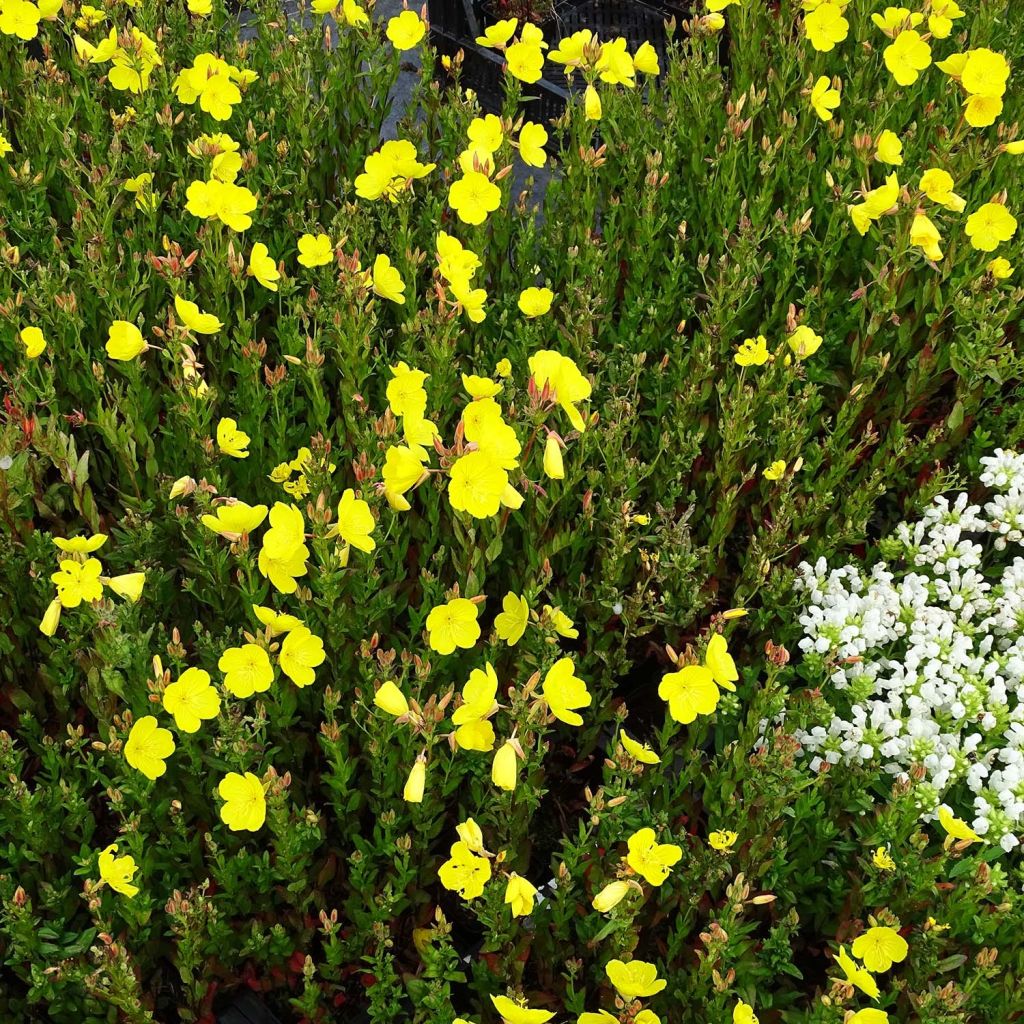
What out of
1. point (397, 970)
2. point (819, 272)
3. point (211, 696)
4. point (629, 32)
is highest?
point (629, 32)

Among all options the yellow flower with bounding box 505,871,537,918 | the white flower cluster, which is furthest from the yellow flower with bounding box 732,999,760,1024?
the white flower cluster

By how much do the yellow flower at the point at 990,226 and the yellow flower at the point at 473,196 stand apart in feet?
4.16

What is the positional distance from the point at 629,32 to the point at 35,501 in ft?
14.9

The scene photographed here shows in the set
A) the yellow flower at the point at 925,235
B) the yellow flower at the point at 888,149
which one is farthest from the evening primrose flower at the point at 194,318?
the yellow flower at the point at 888,149

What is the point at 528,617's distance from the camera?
2018 mm

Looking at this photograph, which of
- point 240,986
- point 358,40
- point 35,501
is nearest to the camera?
point 240,986

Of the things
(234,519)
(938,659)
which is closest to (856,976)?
(938,659)

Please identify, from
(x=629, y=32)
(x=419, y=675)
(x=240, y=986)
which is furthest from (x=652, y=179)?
(x=629, y=32)

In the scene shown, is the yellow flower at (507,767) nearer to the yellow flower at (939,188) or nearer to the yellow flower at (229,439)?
the yellow flower at (229,439)

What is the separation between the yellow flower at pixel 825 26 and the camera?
3184 millimetres

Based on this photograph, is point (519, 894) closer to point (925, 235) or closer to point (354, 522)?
point (354, 522)

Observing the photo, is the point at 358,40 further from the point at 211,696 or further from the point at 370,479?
the point at 211,696

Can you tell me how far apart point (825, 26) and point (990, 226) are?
98 cm

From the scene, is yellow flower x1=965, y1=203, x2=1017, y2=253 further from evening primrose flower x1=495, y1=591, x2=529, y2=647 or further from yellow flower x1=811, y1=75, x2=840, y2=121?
evening primrose flower x1=495, y1=591, x2=529, y2=647
